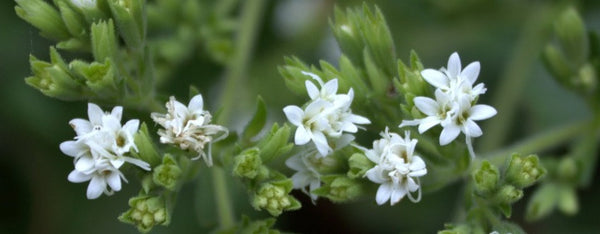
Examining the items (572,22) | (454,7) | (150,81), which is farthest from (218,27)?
(572,22)

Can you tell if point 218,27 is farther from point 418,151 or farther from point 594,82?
point 594,82

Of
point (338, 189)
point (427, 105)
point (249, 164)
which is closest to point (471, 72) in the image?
point (427, 105)

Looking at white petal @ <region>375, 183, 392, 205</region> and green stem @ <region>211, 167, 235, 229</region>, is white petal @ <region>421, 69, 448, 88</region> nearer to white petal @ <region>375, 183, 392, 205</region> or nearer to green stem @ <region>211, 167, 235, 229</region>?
white petal @ <region>375, 183, 392, 205</region>

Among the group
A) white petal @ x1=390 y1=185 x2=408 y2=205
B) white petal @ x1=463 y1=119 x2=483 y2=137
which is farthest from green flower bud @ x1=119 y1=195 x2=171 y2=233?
white petal @ x1=463 y1=119 x2=483 y2=137

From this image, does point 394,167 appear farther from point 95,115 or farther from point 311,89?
point 95,115

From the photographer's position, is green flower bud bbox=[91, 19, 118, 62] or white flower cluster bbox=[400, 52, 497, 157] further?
green flower bud bbox=[91, 19, 118, 62]


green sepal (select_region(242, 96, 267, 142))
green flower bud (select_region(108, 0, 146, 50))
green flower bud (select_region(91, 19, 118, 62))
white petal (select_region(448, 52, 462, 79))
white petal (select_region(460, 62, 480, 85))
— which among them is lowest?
white petal (select_region(460, 62, 480, 85))
